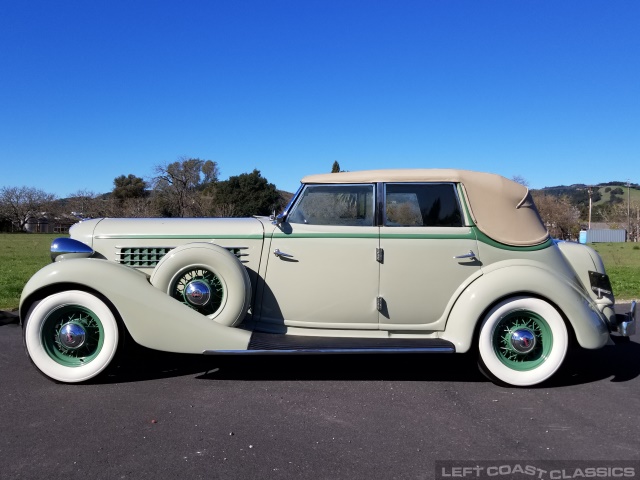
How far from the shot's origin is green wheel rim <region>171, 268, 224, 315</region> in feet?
14.0

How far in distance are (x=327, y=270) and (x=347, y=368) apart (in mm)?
1057

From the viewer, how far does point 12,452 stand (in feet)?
9.50

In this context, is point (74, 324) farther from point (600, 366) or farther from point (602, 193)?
point (602, 193)

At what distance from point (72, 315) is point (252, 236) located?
1.70 m

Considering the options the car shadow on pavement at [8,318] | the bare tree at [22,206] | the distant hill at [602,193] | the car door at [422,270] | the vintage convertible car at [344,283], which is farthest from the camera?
the distant hill at [602,193]

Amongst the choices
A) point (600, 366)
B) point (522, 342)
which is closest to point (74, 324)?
point (522, 342)

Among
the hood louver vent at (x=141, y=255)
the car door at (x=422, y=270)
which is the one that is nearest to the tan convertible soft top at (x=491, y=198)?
the car door at (x=422, y=270)

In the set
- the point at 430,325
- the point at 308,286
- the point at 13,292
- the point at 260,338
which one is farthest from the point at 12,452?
the point at 13,292

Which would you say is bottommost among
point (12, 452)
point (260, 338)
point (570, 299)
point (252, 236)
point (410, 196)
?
point (12, 452)

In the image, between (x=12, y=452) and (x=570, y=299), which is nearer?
(x=12, y=452)

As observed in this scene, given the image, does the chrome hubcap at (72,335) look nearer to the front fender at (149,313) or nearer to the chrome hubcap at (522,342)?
the front fender at (149,313)

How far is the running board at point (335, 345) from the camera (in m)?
3.98

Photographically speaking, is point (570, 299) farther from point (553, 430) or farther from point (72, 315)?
point (72, 315)

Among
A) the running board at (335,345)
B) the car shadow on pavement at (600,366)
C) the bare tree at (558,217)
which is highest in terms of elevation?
the bare tree at (558,217)
